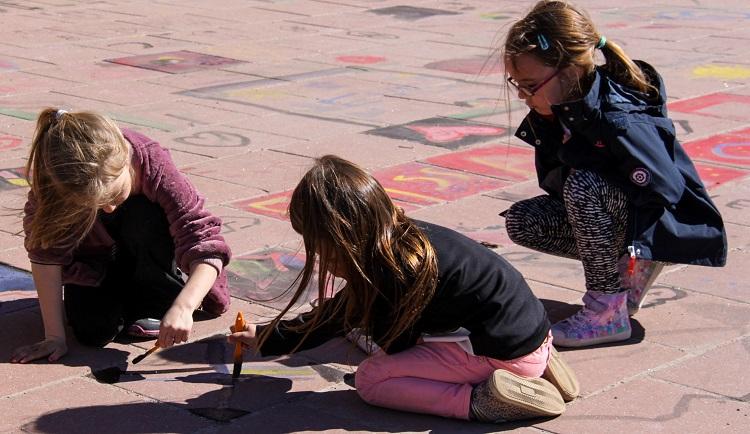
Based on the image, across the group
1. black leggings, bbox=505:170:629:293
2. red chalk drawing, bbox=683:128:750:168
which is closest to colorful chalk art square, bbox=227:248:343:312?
black leggings, bbox=505:170:629:293

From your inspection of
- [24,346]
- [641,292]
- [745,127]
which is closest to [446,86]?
[745,127]

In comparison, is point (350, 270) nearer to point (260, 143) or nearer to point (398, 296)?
point (398, 296)

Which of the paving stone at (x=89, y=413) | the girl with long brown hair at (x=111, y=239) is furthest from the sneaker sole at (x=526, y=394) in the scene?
the girl with long brown hair at (x=111, y=239)

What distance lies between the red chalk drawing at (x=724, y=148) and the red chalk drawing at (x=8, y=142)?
3634 millimetres

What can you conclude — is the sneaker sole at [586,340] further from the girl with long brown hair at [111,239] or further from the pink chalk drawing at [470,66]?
the pink chalk drawing at [470,66]

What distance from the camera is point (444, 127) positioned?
7.04 meters

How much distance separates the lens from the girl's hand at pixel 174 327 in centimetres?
337

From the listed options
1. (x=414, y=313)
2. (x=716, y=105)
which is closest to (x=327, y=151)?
(x=716, y=105)

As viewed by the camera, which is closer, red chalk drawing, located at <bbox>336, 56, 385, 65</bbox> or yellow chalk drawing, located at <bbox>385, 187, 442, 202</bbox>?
yellow chalk drawing, located at <bbox>385, 187, 442, 202</bbox>

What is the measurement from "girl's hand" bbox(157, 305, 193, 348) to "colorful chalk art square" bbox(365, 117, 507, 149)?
3365 millimetres

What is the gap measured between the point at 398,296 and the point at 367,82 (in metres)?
5.40

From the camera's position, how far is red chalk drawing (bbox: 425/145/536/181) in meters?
6.04

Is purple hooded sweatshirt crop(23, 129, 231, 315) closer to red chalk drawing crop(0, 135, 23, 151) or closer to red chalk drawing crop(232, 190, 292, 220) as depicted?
red chalk drawing crop(232, 190, 292, 220)

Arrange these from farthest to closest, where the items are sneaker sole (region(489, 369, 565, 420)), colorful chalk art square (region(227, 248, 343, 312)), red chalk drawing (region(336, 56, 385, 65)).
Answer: red chalk drawing (region(336, 56, 385, 65)), colorful chalk art square (region(227, 248, 343, 312)), sneaker sole (region(489, 369, 565, 420))
